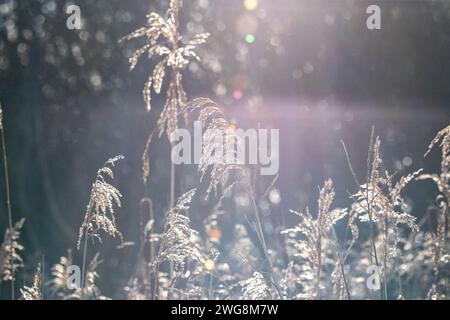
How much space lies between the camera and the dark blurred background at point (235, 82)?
10.8 m

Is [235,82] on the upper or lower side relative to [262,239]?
upper

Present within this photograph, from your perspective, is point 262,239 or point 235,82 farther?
point 235,82

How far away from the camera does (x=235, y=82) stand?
1126 centimetres

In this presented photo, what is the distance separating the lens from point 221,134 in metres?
3.03

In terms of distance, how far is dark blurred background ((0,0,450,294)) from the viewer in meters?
10.8

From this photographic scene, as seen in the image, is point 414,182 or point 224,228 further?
point 414,182

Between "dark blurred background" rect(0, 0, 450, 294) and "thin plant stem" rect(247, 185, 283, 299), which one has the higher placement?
"dark blurred background" rect(0, 0, 450, 294)

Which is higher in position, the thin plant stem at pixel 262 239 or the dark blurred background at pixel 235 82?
the dark blurred background at pixel 235 82

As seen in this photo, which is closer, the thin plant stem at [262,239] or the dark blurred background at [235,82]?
the thin plant stem at [262,239]

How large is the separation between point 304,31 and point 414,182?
3.26m

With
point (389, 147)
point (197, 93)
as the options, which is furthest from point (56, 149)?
point (389, 147)

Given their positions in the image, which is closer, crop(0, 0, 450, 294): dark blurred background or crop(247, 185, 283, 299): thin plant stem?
crop(247, 185, 283, 299): thin plant stem
